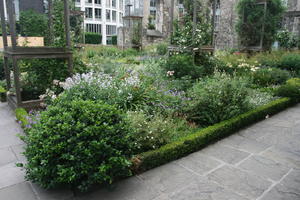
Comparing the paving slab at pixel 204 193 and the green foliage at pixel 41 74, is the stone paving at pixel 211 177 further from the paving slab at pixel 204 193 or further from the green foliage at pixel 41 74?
the green foliage at pixel 41 74

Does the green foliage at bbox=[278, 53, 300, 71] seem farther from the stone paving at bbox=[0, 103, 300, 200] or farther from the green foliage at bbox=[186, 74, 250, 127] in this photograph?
the stone paving at bbox=[0, 103, 300, 200]

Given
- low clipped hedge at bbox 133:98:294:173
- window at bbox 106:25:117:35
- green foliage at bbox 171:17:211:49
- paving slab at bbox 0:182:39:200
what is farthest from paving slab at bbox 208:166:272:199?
window at bbox 106:25:117:35

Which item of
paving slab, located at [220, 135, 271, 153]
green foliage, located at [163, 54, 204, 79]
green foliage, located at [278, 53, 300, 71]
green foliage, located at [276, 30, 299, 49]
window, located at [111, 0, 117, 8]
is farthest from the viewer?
window, located at [111, 0, 117, 8]

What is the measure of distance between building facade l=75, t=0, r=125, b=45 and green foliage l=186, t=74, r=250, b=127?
37.7 meters

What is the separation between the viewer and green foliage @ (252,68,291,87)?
723cm

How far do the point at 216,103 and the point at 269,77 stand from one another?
4117mm

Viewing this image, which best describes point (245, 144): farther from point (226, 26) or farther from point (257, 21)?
point (226, 26)

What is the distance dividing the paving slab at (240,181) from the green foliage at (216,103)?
1286mm

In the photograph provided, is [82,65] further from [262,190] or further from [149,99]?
[262,190]

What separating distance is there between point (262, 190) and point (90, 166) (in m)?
1.81

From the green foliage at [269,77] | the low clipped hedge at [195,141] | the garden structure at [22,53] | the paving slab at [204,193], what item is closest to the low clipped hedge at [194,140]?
the low clipped hedge at [195,141]

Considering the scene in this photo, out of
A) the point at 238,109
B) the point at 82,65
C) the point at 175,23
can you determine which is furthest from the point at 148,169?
the point at 175,23

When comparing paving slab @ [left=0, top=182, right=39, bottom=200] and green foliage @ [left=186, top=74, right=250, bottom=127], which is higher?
green foliage @ [left=186, top=74, right=250, bottom=127]

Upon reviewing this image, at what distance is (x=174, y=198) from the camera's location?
232 centimetres
